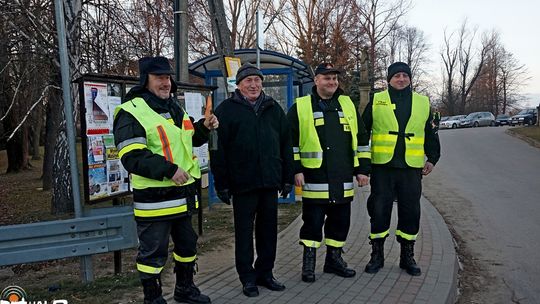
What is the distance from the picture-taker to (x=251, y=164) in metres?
4.30

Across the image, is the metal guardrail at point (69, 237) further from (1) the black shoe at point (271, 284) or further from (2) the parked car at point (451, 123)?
(2) the parked car at point (451, 123)

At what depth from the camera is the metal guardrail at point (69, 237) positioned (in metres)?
4.27

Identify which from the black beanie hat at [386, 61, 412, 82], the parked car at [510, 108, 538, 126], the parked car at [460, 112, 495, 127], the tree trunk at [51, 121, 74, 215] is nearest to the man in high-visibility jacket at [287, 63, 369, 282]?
the black beanie hat at [386, 61, 412, 82]

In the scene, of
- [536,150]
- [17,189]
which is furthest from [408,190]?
[536,150]

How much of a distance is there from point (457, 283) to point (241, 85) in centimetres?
319

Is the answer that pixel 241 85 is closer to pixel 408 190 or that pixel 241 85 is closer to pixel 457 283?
pixel 408 190

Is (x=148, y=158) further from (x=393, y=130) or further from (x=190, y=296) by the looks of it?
(x=393, y=130)

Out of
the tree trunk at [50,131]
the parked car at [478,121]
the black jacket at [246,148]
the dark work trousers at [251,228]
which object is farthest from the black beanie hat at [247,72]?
the parked car at [478,121]

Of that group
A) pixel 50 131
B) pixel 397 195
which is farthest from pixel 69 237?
pixel 50 131

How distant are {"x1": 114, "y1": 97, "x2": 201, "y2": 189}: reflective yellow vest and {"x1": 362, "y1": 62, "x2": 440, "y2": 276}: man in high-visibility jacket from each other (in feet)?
7.08

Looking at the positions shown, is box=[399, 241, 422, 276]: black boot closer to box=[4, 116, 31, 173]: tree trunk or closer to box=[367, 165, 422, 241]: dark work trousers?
box=[367, 165, 422, 241]: dark work trousers

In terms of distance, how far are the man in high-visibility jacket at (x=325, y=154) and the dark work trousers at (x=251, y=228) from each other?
42 centimetres

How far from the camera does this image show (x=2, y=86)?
11.7 meters

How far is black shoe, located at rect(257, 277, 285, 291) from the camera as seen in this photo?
454cm
